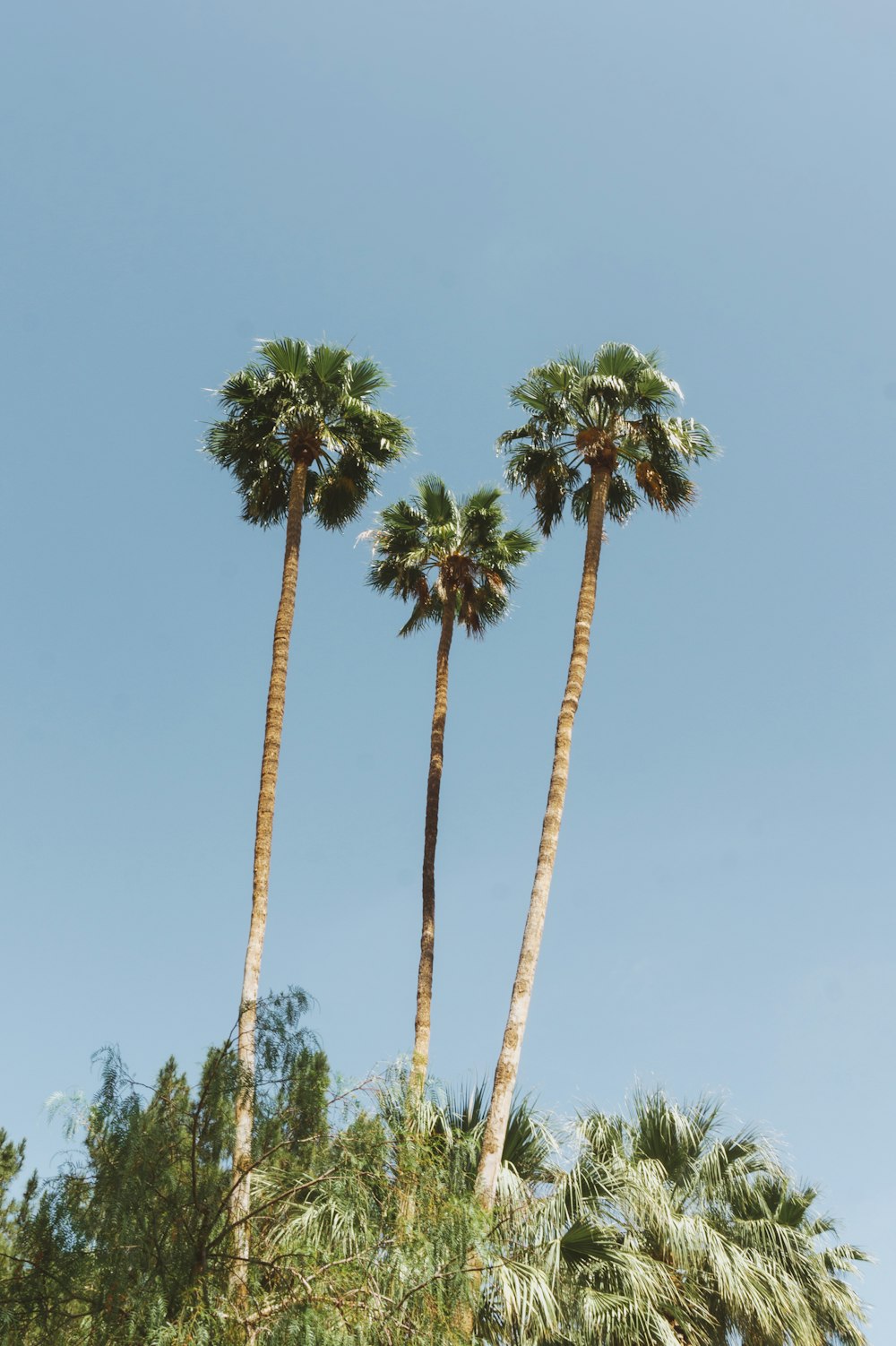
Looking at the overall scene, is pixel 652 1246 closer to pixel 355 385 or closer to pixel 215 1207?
pixel 215 1207

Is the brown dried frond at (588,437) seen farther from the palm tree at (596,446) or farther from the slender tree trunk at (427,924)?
the slender tree trunk at (427,924)

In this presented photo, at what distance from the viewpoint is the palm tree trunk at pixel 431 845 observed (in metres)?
17.4

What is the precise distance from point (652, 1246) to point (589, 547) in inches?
370

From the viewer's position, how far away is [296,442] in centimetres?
1841

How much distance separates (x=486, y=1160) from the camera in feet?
41.9

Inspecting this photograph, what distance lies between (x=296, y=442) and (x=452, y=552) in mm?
4496

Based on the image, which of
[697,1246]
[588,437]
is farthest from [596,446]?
[697,1246]

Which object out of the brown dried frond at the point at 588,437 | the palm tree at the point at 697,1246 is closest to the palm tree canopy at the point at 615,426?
the brown dried frond at the point at 588,437

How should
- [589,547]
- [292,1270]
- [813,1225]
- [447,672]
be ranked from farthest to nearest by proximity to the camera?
[447,672], [589,547], [813,1225], [292,1270]

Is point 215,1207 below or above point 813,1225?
below

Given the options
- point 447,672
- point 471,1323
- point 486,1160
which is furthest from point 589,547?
point 471,1323

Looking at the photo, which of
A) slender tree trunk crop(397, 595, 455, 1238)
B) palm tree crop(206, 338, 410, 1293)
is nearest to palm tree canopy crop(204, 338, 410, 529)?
palm tree crop(206, 338, 410, 1293)

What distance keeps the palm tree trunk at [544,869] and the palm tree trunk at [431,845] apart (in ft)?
7.48

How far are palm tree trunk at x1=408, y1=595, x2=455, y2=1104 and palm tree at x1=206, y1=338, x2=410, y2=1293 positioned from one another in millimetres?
2895
